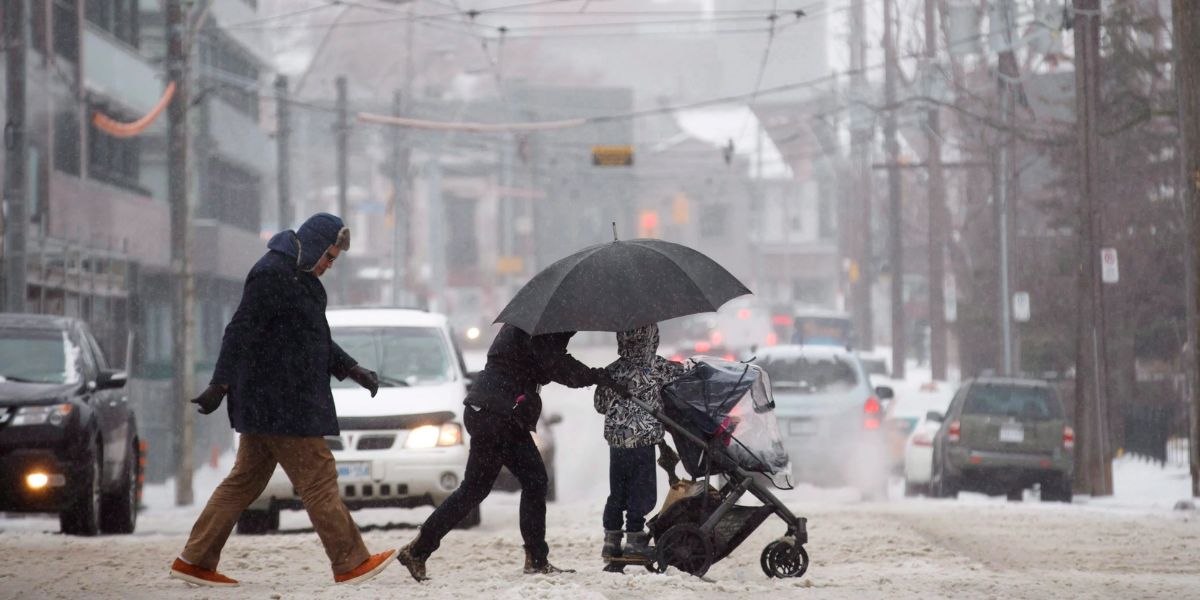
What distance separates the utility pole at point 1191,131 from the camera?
1822 centimetres

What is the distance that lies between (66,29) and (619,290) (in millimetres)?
26902

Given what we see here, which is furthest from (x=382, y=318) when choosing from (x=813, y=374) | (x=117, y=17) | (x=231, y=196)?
(x=231, y=196)

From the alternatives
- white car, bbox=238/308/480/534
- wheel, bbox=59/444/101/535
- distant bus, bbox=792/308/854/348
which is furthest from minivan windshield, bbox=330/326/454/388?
distant bus, bbox=792/308/854/348

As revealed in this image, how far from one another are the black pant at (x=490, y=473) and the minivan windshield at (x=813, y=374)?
1063cm

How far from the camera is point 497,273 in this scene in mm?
80562

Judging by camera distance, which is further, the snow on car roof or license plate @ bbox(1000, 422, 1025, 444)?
license plate @ bbox(1000, 422, 1025, 444)

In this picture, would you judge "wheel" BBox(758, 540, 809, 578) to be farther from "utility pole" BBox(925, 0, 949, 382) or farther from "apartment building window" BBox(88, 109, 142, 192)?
"apartment building window" BBox(88, 109, 142, 192)

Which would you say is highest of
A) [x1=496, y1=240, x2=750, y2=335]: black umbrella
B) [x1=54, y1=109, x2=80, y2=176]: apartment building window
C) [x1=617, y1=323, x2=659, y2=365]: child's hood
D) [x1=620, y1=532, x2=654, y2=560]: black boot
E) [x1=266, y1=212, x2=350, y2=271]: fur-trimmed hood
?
[x1=54, y1=109, x2=80, y2=176]: apartment building window

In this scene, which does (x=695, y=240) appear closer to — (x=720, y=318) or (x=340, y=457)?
(x=720, y=318)

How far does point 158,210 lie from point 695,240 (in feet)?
164

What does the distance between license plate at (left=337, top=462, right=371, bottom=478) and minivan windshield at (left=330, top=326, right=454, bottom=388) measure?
1.21 metres

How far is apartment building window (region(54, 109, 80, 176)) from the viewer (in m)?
34.3

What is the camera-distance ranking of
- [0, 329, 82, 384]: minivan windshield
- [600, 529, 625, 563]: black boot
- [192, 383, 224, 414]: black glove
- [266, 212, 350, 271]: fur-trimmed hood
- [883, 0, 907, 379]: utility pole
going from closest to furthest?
1. [192, 383, 224, 414]: black glove
2. [266, 212, 350, 271]: fur-trimmed hood
3. [600, 529, 625, 563]: black boot
4. [0, 329, 82, 384]: minivan windshield
5. [883, 0, 907, 379]: utility pole

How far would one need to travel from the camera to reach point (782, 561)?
33.2 ft
